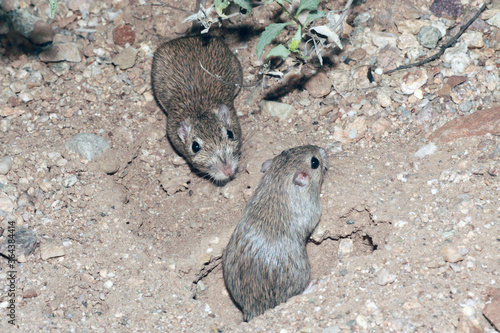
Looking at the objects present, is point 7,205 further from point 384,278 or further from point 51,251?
point 384,278

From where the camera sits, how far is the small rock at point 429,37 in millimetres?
6379

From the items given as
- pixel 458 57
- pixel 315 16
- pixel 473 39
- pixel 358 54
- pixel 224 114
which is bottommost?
pixel 224 114

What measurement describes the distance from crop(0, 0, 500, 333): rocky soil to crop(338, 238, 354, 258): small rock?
0.6 inches

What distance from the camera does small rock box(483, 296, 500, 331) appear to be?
4219 mm

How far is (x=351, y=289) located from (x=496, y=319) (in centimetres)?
128

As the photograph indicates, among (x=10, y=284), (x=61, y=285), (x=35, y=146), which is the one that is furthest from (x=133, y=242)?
(x=35, y=146)

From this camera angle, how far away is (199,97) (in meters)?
7.06

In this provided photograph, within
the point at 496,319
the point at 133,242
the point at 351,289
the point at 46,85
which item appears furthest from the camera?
the point at 46,85

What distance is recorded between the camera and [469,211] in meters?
4.97

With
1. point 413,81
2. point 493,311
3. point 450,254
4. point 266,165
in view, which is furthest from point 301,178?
point 493,311

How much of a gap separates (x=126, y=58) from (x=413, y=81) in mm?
4097

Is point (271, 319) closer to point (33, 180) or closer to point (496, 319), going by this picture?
point (496, 319)

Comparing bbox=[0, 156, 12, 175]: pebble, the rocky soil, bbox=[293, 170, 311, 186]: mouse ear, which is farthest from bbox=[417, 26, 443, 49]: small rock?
bbox=[0, 156, 12, 175]: pebble

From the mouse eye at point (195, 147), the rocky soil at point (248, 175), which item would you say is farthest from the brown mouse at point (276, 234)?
the mouse eye at point (195, 147)
